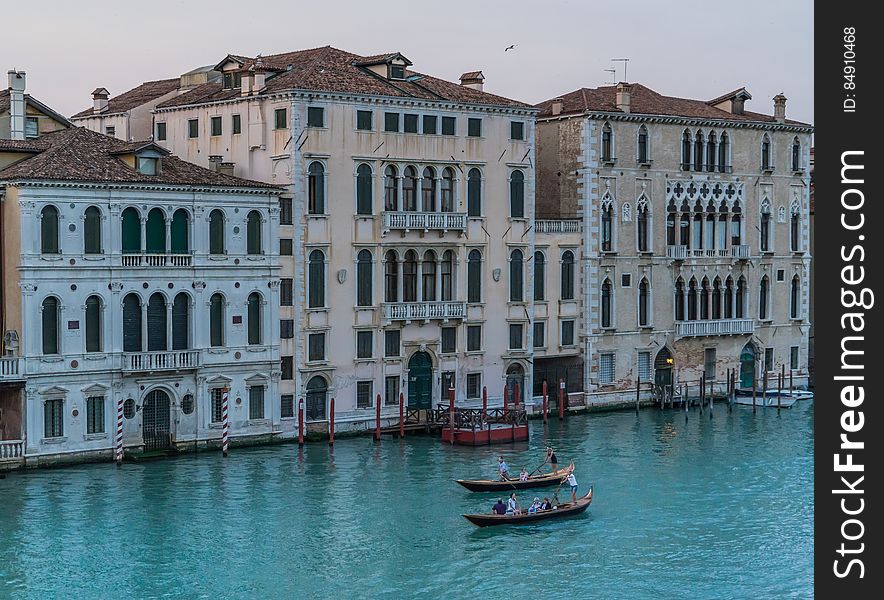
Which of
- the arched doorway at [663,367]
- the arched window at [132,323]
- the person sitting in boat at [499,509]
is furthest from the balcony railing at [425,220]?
the person sitting in boat at [499,509]

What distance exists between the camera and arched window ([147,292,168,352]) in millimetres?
39406

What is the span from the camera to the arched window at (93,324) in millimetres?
38219

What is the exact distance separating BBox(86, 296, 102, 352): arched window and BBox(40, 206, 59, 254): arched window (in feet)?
5.04

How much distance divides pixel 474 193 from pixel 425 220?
2.33 metres

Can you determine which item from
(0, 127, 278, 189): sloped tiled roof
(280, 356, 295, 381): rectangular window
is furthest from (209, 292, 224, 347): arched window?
(0, 127, 278, 189): sloped tiled roof

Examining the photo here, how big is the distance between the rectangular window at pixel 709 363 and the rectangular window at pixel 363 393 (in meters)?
14.0

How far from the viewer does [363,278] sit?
144ft

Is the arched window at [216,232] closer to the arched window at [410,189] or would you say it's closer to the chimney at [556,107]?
the arched window at [410,189]

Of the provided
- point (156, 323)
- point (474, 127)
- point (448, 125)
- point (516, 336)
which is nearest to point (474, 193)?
point (474, 127)

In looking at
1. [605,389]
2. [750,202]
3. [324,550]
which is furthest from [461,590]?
[750,202]

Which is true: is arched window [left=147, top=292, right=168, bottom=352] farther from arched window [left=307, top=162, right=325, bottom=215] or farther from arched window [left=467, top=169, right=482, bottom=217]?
arched window [left=467, top=169, right=482, bottom=217]

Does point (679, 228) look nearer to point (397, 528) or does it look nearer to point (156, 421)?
point (156, 421)

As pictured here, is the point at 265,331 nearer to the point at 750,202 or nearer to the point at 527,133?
the point at 527,133

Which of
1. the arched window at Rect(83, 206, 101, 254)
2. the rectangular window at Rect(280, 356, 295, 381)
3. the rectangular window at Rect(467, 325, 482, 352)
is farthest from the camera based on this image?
the rectangular window at Rect(467, 325, 482, 352)
